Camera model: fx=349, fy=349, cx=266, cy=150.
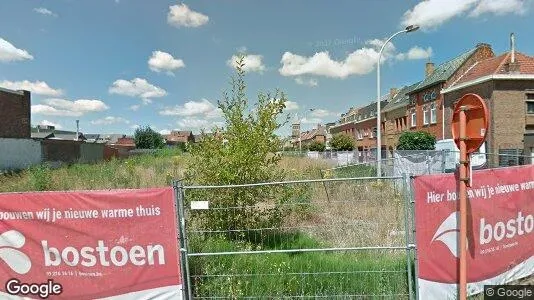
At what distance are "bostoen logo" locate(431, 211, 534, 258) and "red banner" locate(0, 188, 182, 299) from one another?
121 inches

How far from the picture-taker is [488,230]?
14.1 ft

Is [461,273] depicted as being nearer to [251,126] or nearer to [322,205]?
[322,205]

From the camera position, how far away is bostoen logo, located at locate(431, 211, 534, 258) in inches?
157

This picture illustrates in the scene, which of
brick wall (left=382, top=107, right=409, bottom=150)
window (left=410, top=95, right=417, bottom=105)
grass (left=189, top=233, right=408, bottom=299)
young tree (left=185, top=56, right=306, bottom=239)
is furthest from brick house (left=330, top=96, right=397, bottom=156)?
grass (left=189, top=233, right=408, bottom=299)

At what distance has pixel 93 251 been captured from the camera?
3.97 meters

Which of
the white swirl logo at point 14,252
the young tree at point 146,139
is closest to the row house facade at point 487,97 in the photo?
the white swirl logo at point 14,252

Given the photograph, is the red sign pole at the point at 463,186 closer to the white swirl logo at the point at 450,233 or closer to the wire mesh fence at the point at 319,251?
the white swirl logo at the point at 450,233

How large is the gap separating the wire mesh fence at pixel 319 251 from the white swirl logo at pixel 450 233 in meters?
0.41

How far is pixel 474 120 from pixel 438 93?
1253 inches

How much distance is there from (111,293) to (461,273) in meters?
3.91

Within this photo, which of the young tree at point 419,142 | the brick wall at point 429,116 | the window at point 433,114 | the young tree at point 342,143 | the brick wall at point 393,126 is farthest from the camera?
the young tree at point 342,143

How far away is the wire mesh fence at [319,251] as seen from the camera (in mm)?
4027

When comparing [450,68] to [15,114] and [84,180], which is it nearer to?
[84,180]

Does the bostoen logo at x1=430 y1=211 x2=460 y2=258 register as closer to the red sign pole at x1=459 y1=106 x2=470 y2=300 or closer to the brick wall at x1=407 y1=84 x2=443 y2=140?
the red sign pole at x1=459 y1=106 x2=470 y2=300
